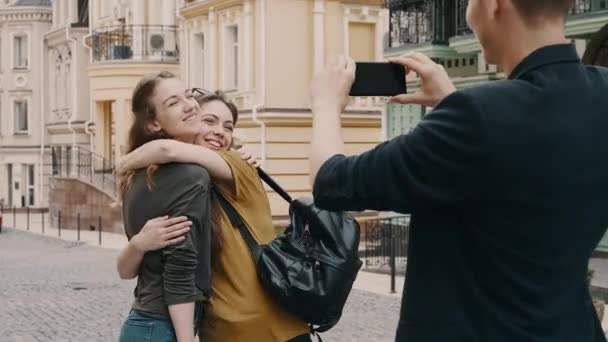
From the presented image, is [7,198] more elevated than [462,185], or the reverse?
[462,185]

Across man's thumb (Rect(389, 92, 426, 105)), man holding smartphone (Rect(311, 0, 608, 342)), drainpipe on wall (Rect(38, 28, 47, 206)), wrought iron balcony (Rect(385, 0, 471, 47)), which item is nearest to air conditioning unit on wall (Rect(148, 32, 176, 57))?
wrought iron balcony (Rect(385, 0, 471, 47))

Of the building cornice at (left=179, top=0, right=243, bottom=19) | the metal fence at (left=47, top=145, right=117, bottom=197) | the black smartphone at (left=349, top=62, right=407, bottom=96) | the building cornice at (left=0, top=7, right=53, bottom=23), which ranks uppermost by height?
the building cornice at (left=0, top=7, right=53, bottom=23)

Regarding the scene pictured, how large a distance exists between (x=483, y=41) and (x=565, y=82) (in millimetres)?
225

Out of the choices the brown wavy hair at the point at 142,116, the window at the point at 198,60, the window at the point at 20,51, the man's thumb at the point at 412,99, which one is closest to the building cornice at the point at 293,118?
the window at the point at 198,60

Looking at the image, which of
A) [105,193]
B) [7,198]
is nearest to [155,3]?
[105,193]

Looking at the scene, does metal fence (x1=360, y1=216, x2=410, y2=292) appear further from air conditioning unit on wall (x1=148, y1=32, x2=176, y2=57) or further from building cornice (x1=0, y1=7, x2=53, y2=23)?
building cornice (x1=0, y1=7, x2=53, y2=23)

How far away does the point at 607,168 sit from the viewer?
2.71 metres

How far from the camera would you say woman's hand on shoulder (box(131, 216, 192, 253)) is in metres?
4.55

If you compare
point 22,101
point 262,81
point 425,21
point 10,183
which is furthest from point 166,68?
point 10,183

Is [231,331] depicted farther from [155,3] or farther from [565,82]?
[155,3]

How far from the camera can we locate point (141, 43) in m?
37.6

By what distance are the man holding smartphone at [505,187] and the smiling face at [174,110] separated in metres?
2.18

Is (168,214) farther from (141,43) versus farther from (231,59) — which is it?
(141,43)

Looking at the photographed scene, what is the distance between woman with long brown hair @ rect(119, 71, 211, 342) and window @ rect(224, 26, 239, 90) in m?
25.7
